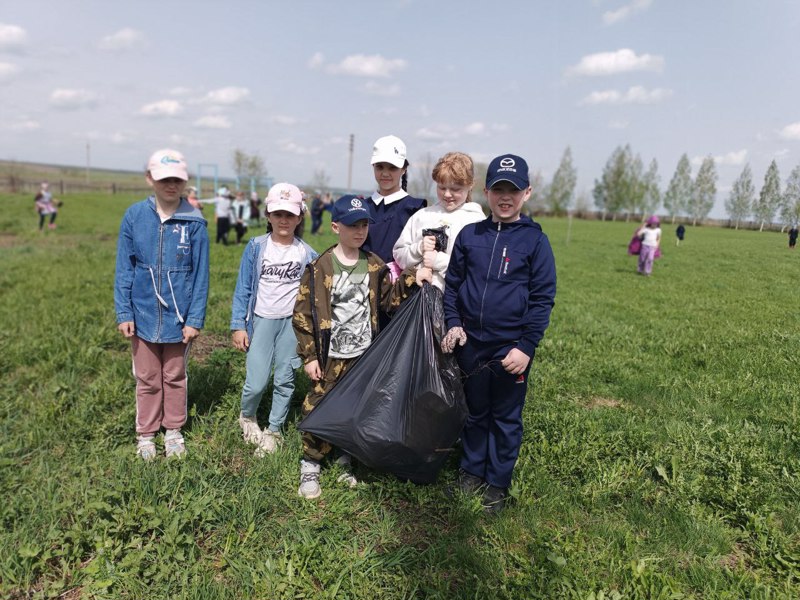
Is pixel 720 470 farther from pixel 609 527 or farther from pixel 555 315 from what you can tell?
pixel 555 315

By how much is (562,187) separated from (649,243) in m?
61.8

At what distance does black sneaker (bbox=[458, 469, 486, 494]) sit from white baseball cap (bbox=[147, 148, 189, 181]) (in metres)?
2.41

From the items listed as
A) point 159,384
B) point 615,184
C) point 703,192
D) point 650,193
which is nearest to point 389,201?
point 159,384

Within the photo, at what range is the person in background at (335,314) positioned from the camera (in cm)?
277

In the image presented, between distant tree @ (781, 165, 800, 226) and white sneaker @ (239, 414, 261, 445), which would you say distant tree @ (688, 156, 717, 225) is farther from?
white sneaker @ (239, 414, 261, 445)

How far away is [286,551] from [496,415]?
1264mm

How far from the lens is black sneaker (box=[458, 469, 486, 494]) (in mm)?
2838

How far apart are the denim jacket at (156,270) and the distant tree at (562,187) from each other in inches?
2659

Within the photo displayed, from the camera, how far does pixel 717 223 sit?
24.8 feet

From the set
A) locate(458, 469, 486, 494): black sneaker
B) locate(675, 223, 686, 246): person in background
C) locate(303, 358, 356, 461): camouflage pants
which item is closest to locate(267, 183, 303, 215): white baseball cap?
locate(303, 358, 356, 461): camouflage pants

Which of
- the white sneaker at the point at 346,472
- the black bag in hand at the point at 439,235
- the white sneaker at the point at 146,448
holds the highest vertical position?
the black bag in hand at the point at 439,235

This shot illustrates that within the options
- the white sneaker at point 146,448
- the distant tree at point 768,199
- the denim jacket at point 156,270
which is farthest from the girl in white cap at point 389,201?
the distant tree at point 768,199

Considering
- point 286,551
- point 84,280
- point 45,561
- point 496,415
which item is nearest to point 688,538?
point 496,415

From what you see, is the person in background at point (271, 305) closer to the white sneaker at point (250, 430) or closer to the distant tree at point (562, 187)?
the white sneaker at point (250, 430)
